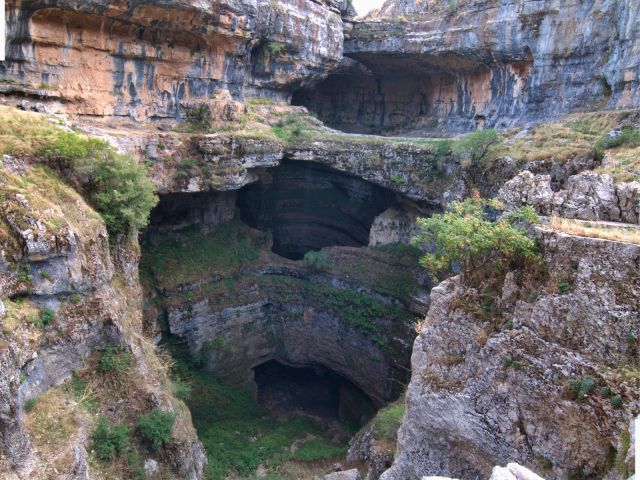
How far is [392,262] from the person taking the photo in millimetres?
20906

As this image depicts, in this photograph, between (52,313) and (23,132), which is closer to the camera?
(52,313)

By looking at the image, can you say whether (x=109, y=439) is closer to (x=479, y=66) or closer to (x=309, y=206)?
(x=309, y=206)

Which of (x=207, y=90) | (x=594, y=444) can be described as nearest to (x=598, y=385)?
(x=594, y=444)

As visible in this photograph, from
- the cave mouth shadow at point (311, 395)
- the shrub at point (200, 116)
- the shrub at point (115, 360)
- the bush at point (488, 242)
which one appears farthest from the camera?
the cave mouth shadow at point (311, 395)

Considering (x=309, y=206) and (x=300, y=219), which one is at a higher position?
(x=309, y=206)

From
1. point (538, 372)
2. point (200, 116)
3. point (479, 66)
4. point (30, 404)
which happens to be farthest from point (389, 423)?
point (479, 66)

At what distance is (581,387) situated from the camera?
6582 millimetres

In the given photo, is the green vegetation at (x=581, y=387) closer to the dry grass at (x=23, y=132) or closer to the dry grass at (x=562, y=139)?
the dry grass at (x=562, y=139)

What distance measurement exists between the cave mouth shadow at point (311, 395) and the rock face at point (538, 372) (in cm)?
1182

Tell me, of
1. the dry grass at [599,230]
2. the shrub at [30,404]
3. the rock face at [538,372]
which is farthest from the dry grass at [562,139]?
the shrub at [30,404]

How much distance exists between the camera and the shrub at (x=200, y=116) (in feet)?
64.2

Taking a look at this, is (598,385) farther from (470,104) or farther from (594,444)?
(470,104)

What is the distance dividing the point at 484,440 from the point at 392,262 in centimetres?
1323

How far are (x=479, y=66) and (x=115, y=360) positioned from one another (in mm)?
22385
